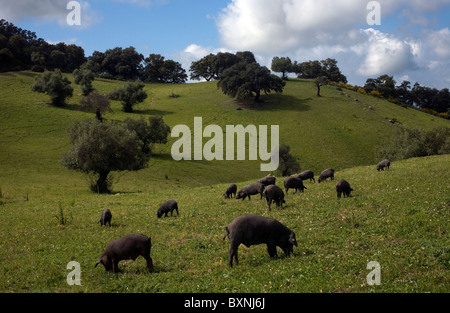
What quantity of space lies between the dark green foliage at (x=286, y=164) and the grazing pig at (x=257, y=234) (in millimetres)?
47707

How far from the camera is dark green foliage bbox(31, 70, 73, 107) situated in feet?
311

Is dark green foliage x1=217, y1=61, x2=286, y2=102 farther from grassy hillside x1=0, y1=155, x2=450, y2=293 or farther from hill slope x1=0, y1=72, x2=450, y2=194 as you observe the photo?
grassy hillside x1=0, y1=155, x2=450, y2=293

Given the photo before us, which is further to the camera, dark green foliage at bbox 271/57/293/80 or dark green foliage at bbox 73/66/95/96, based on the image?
dark green foliage at bbox 271/57/293/80

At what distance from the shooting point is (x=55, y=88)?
94.6 m

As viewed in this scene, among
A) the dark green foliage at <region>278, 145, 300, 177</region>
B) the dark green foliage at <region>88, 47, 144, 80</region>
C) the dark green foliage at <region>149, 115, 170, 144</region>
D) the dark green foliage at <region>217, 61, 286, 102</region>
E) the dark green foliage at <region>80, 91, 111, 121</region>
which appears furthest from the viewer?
the dark green foliage at <region>88, 47, 144, 80</region>

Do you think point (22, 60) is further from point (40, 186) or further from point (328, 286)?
point (328, 286)

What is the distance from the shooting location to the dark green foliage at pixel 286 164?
61.0 m

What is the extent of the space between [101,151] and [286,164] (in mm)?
31691

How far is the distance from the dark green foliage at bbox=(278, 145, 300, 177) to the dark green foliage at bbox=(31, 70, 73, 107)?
66077 mm

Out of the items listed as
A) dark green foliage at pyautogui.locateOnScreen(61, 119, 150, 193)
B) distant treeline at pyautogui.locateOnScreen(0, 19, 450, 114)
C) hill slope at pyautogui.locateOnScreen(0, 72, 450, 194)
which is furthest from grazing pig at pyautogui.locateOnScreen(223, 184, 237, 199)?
distant treeline at pyautogui.locateOnScreen(0, 19, 450, 114)

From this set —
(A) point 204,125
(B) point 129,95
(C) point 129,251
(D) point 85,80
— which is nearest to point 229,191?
(C) point 129,251

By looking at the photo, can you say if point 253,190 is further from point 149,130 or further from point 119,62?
point 119,62

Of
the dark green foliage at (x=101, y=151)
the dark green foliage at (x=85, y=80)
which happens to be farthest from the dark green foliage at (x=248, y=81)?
the dark green foliage at (x=101, y=151)

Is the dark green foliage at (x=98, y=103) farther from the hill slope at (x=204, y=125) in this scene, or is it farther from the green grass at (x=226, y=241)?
the green grass at (x=226, y=241)
